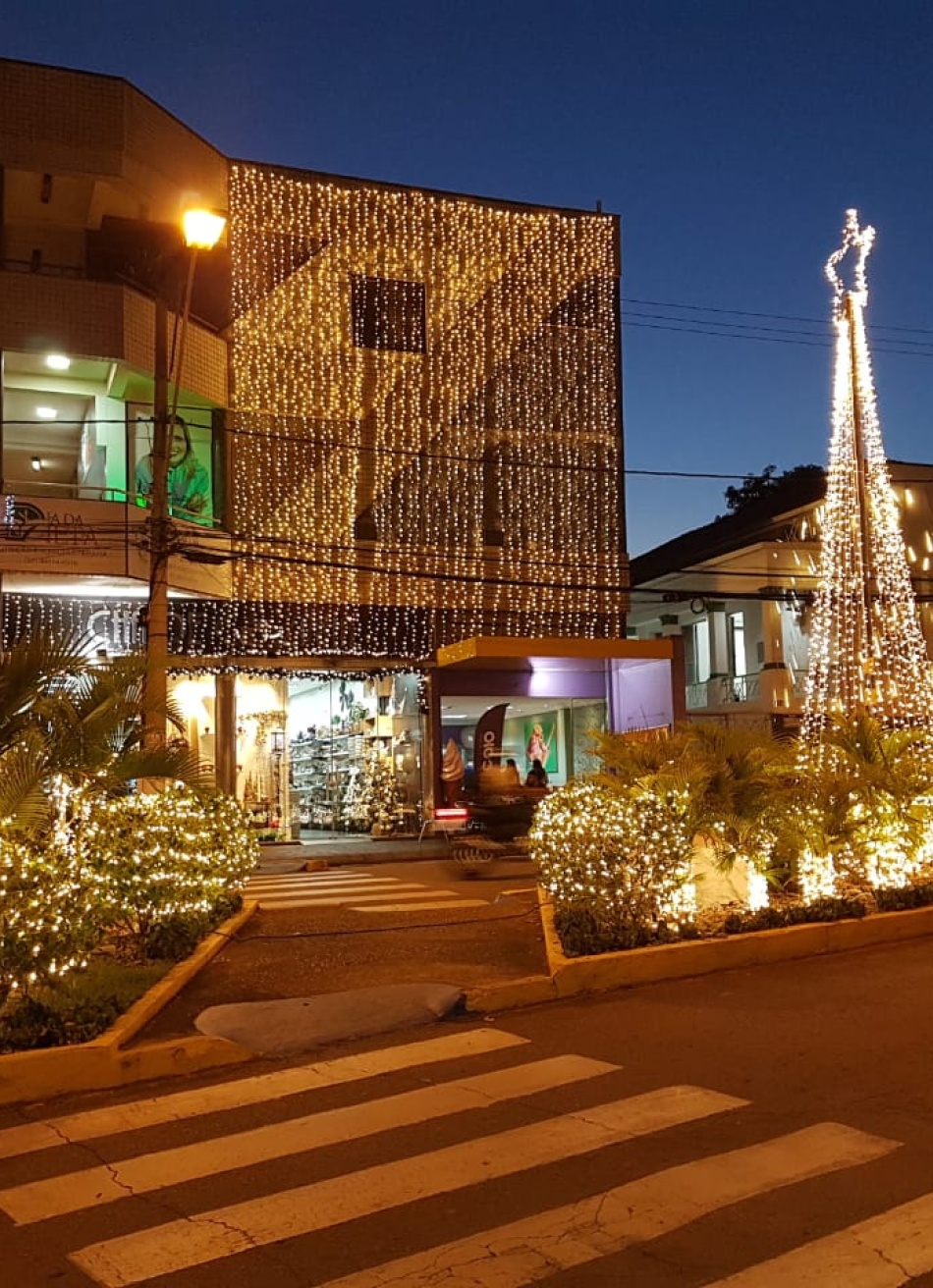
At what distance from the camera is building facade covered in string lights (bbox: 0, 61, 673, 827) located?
73.0 feet

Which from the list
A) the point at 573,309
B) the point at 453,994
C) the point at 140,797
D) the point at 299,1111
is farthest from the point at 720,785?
the point at 573,309

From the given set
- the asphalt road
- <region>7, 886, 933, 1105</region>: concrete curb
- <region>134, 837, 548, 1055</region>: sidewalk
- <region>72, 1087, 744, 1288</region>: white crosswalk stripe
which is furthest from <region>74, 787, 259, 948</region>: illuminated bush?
<region>72, 1087, 744, 1288</region>: white crosswalk stripe

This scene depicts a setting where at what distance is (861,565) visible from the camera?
22234 mm

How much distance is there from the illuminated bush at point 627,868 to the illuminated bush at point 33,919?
4.46 metres

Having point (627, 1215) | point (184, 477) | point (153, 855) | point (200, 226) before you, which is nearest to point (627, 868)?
point (153, 855)

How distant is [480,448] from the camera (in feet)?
89.4

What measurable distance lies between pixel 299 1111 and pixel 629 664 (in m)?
21.4

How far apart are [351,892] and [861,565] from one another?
10629mm

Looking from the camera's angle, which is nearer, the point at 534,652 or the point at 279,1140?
the point at 279,1140

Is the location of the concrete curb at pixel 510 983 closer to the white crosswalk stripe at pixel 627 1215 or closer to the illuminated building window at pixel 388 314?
the white crosswalk stripe at pixel 627 1215

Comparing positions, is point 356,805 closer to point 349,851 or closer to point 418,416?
point 349,851

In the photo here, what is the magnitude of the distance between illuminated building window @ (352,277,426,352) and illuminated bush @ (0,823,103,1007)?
19.5 meters

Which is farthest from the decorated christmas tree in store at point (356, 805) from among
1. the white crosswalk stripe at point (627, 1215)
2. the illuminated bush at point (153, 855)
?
the white crosswalk stripe at point (627, 1215)

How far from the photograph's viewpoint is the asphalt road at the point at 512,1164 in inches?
193
